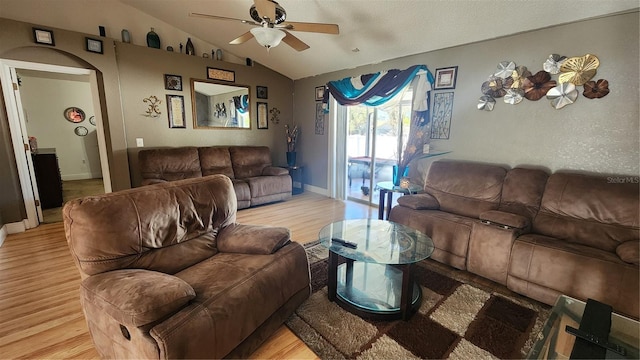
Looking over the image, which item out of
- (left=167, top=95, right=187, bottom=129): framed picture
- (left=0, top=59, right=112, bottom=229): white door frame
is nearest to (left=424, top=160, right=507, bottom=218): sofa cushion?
(left=167, top=95, right=187, bottom=129): framed picture

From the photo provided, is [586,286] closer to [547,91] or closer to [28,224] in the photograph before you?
[547,91]

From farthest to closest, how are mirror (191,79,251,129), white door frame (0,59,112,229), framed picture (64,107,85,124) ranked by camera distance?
framed picture (64,107,85,124)
mirror (191,79,251,129)
white door frame (0,59,112,229)

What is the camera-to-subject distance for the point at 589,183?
2279 mm

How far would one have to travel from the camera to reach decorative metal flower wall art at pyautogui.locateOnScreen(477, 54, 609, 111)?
8.00ft

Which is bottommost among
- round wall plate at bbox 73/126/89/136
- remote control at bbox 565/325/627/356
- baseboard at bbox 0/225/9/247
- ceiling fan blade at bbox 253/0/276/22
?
baseboard at bbox 0/225/9/247

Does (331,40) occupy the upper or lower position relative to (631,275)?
upper

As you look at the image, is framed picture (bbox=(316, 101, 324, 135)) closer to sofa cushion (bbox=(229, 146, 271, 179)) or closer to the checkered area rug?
sofa cushion (bbox=(229, 146, 271, 179))

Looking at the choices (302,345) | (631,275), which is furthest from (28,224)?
(631,275)

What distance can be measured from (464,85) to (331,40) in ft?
6.11

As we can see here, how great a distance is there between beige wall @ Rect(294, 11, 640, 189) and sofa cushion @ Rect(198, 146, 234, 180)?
10.5ft

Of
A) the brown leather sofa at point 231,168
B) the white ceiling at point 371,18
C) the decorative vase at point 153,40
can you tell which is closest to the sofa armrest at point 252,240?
the brown leather sofa at point 231,168

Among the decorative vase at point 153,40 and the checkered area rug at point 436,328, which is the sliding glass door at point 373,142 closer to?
the checkered area rug at point 436,328

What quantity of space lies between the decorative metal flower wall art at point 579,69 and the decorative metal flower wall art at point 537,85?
0.09 m

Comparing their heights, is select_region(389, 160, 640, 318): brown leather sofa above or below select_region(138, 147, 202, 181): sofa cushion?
below
